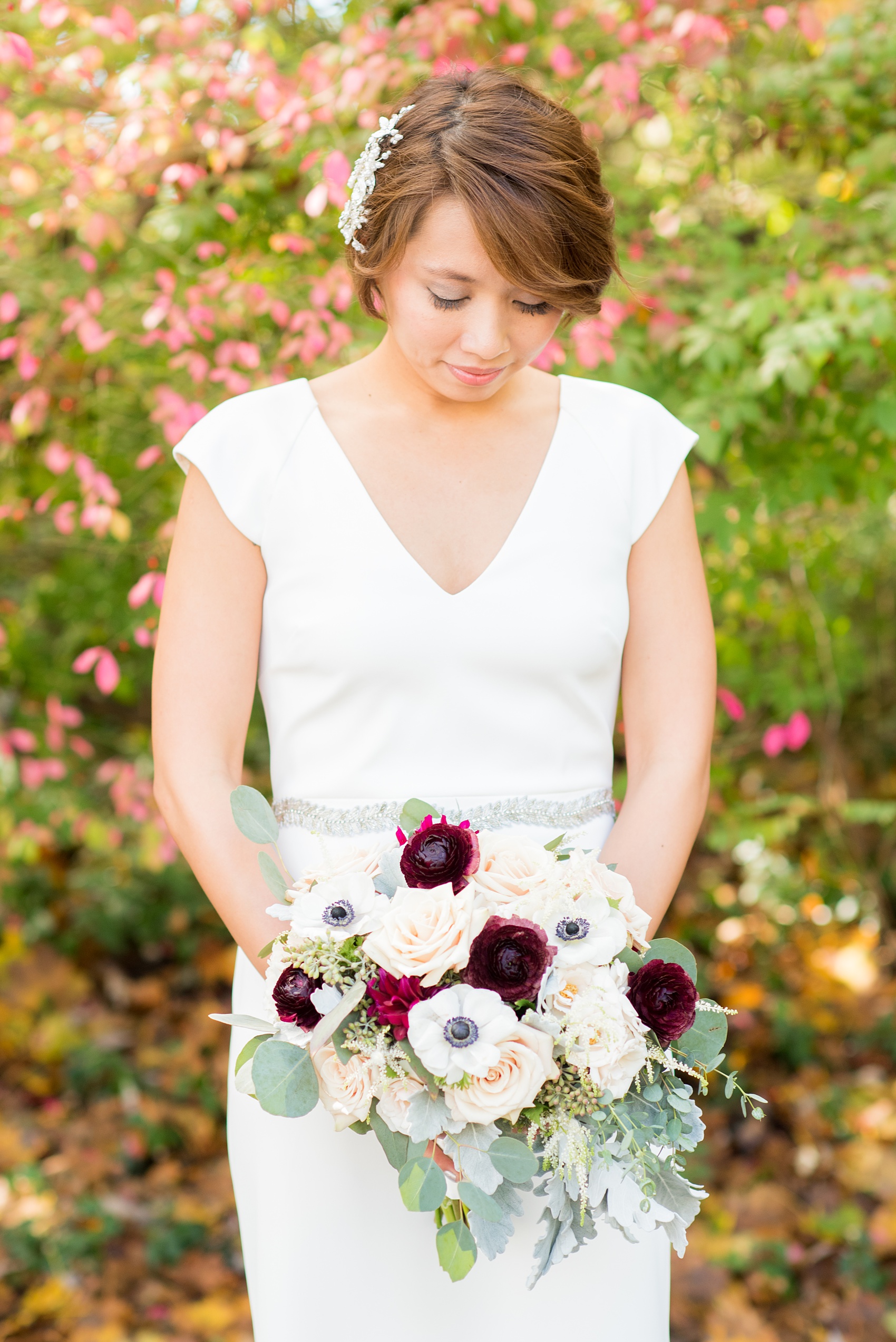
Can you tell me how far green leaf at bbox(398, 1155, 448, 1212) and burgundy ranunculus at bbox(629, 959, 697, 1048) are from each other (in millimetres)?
277

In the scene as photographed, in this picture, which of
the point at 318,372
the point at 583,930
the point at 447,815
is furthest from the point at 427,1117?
the point at 318,372

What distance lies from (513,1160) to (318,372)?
1933 millimetres

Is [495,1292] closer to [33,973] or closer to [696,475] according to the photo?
[696,475]

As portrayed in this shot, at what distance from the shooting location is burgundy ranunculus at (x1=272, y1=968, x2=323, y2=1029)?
4.27ft

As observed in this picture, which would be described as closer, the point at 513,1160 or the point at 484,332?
the point at 513,1160

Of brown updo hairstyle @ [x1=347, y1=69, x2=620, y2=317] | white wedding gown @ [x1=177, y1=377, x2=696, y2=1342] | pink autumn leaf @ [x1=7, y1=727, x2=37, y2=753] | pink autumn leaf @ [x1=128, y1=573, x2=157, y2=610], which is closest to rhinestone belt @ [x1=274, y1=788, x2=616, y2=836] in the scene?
white wedding gown @ [x1=177, y1=377, x2=696, y2=1342]

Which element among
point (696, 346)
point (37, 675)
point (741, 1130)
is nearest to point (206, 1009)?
point (37, 675)

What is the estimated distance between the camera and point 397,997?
1276 mm

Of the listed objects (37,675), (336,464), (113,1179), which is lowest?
(113,1179)

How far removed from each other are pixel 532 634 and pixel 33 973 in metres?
3.56

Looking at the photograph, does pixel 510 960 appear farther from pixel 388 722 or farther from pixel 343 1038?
pixel 388 722

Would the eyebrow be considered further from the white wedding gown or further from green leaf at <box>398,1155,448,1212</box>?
green leaf at <box>398,1155,448,1212</box>

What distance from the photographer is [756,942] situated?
15.4ft

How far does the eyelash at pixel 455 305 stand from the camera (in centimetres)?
159
